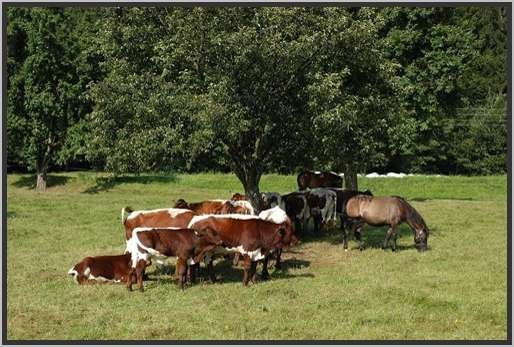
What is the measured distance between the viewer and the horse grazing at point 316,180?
30.1m

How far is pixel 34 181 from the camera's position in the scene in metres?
46.0

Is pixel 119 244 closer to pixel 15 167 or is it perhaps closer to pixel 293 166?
pixel 293 166

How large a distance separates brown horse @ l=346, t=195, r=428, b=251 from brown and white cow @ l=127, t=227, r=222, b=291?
590cm

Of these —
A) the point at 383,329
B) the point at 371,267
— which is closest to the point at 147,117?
the point at 371,267

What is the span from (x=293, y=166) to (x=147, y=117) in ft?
18.3

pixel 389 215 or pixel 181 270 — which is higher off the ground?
pixel 389 215

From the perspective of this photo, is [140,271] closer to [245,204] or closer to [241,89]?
[241,89]

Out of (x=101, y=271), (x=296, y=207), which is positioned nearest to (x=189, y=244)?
(x=101, y=271)

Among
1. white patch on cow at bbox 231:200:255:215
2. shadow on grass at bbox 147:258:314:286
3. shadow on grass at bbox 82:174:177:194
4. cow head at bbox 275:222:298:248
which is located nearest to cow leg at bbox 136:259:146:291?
shadow on grass at bbox 147:258:314:286

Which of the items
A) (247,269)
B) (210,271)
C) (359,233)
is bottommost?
(210,271)

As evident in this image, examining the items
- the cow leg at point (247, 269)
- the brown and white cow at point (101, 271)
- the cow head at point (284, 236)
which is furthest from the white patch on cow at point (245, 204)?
the brown and white cow at point (101, 271)

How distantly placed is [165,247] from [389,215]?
7.17m

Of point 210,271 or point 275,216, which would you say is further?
point 275,216

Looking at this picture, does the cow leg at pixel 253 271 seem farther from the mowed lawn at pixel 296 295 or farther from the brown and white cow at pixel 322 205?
the brown and white cow at pixel 322 205
